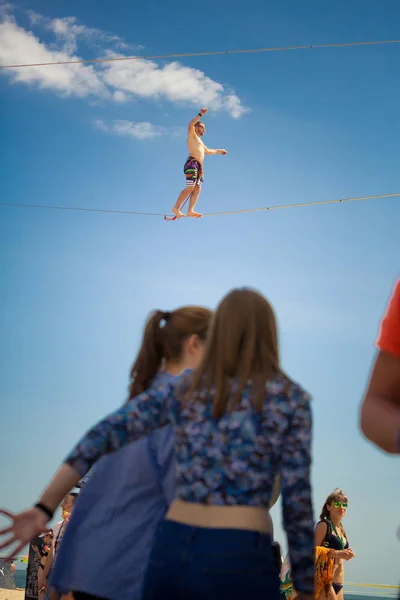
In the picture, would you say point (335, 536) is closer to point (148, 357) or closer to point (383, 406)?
point (148, 357)

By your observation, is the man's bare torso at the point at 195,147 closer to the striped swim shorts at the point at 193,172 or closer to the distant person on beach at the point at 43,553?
the striped swim shorts at the point at 193,172

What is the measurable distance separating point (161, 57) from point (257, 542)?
41.5 ft

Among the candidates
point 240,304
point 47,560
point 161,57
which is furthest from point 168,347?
point 161,57

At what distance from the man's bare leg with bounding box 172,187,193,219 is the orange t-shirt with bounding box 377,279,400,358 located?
42.6 ft

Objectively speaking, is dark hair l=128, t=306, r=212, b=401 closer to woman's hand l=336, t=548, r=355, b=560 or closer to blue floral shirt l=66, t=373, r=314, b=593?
blue floral shirt l=66, t=373, r=314, b=593

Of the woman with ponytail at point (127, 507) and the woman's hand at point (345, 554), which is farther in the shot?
the woman's hand at point (345, 554)

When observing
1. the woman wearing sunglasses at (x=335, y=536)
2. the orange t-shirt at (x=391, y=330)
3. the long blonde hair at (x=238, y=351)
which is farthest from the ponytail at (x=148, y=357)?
the woman wearing sunglasses at (x=335, y=536)

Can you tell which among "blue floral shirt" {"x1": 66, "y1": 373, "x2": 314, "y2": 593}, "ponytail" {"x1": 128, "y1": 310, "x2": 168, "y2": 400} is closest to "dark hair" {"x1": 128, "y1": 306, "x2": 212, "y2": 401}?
"ponytail" {"x1": 128, "y1": 310, "x2": 168, "y2": 400}

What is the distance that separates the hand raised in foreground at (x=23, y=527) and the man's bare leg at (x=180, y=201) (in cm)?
1252

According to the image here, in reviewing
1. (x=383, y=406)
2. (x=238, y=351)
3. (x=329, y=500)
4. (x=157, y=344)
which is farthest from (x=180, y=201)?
(x=383, y=406)

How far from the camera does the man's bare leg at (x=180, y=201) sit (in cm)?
1462

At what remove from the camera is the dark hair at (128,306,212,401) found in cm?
345

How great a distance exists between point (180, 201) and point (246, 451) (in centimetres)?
1250

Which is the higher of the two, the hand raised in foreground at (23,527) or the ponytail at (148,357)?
the ponytail at (148,357)
